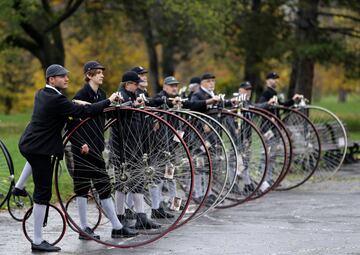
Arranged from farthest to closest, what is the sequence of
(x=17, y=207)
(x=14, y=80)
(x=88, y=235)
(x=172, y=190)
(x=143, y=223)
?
(x=14, y=80) < (x=17, y=207) < (x=172, y=190) < (x=143, y=223) < (x=88, y=235)

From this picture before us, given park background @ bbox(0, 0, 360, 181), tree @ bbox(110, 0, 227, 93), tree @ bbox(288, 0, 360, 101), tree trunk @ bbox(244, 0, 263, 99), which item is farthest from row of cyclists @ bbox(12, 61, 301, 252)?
tree trunk @ bbox(244, 0, 263, 99)

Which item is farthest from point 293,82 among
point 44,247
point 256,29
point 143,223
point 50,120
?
point 44,247

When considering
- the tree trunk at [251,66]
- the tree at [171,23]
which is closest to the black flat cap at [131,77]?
the tree at [171,23]

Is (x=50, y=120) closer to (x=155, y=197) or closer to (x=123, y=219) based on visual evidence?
(x=123, y=219)

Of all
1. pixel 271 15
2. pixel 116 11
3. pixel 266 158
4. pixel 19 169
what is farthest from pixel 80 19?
pixel 266 158

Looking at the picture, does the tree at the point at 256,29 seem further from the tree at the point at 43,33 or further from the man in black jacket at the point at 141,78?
the man in black jacket at the point at 141,78

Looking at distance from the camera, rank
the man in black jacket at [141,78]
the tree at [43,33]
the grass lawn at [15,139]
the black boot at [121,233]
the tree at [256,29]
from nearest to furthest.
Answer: the black boot at [121,233] < the man in black jacket at [141,78] < the grass lawn at [15,139] < the tree at [256,29] < the tree at [43,33]

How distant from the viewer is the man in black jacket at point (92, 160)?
31.4 feet

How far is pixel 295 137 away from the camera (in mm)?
15117

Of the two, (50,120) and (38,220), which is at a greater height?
(50,120)

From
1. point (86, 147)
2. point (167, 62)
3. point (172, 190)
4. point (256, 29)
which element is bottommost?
point (172, 190)

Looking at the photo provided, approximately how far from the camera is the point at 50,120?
909 centimetres

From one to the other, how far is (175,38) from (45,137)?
2720 centimetres

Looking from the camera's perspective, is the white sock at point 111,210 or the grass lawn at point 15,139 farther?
the grass lawn at point 15,139
